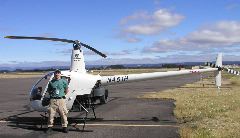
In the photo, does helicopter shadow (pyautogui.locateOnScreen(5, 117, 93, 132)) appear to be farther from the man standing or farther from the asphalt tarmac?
the man standing

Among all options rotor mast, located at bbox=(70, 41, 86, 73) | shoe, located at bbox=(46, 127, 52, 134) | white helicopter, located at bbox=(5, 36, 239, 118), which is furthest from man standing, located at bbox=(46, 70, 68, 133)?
rotor mast, located at bbox=(70, 41, 86, 73)

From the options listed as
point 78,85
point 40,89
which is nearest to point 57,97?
point 40,89

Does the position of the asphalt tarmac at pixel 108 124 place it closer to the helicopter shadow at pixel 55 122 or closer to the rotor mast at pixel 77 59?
the helicopter shadow at pixel 55 122

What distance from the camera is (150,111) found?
59.3 ft

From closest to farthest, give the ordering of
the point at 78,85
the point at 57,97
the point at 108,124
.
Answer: the point at 57,97
the point at 108,124
the point at 78,85

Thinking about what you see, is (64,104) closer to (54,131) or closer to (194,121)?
(54,131)

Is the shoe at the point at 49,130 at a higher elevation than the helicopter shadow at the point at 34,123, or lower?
higher

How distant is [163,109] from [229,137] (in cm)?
773

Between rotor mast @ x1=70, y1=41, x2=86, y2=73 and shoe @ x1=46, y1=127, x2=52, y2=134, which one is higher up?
rotor mast @ x1=70, y1=41, x2=86, y2=73

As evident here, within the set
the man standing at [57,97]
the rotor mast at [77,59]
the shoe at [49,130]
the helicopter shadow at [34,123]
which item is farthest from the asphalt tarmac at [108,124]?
the rotor mast at [77,59]

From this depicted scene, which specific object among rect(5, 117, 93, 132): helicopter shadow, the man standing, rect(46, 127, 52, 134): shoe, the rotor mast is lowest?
rect(5, 117, 93, 132): helicopter shadow

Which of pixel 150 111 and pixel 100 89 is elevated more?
pixel 100 89

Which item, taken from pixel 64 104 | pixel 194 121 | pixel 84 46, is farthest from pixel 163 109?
pixel 64 104

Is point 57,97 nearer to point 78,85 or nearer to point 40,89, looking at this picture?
point 40,89
